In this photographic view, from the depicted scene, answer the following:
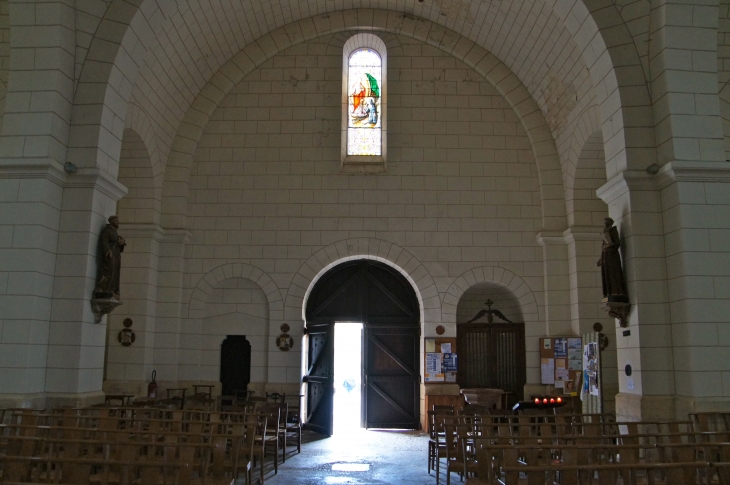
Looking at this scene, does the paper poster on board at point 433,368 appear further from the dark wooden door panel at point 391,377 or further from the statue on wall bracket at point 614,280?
the statue on wall bracket at point 614,280

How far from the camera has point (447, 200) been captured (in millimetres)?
12000

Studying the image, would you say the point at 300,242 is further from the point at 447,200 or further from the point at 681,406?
the point at 681,406

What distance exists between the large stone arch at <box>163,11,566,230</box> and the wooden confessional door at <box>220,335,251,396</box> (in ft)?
7.89

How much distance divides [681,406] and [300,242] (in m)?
6.85

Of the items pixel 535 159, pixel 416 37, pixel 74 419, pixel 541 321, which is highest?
pixel 416 37

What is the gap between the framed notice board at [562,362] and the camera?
36.4 feet

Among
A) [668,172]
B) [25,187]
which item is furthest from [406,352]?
[25,187]

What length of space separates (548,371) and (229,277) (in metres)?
5.92

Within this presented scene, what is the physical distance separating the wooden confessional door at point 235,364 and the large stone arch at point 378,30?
2406mm

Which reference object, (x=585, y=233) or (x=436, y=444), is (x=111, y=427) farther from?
(x=585, y=233)

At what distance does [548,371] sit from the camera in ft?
37.3

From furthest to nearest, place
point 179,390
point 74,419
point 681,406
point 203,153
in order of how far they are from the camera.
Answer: point 203,153 → point 179,390 → point 681,406 → point 74,419

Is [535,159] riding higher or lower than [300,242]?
higher

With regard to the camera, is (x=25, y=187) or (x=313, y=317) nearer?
(x=25, y=187)
